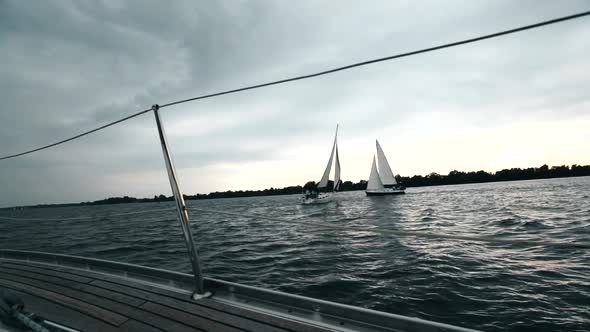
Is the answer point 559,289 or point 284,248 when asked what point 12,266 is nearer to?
point 284,248

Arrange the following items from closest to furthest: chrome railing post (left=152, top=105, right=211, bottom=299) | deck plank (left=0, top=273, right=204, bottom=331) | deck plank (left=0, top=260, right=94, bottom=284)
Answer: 1. deck plank (left=0, top=273, right=204, bottom=331)
2. chrome railing post (left=152, top=105, right=211, bottom=299)
3. deck plank (left=0, top=260, right=94, bottom=284)

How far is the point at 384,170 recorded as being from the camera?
50156 mm

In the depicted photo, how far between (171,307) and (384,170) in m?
51.0

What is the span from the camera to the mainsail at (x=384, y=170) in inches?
1923

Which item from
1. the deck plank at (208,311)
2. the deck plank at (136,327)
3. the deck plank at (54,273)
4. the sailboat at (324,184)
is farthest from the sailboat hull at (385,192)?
the deck plank at (136,327)

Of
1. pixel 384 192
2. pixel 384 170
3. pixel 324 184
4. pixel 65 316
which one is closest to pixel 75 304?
pixel 65 316

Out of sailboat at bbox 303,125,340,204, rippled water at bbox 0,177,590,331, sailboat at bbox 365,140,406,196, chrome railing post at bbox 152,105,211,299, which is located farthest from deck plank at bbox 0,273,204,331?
sailboat at bbox 365,140,406,196

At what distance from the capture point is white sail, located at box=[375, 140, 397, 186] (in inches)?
1923

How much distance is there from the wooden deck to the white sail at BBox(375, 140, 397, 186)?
48540mm

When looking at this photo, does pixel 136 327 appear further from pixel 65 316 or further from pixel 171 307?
pixel 65 316

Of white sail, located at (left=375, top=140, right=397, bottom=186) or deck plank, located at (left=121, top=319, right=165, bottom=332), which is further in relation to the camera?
white sail, located at (left=375, top=140, right=397, bottom=186)

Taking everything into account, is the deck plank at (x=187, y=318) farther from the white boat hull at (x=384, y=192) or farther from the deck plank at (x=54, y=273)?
the white boat hull at (x=384, y=192)

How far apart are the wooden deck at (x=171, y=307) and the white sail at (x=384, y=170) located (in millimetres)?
48540

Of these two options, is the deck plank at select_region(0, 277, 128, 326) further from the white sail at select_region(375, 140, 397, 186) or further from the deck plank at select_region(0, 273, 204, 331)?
the white sail at select_region(375, 140, 397, 186)
